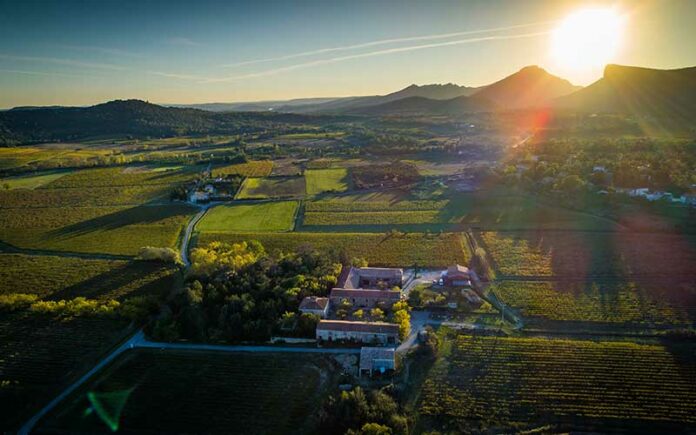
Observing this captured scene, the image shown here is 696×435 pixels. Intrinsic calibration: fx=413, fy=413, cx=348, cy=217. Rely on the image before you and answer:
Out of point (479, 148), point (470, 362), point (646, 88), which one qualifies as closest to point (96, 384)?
point (470, 362)

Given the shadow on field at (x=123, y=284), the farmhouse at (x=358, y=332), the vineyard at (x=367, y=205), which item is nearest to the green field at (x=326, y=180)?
the vineyard at (x=367, y=205)

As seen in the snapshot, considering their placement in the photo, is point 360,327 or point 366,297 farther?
point 366,297

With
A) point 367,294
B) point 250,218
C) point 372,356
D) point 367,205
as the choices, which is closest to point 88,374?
point 372,356

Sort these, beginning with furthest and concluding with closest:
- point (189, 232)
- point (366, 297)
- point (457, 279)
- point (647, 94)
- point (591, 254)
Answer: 1. point (647, 94)
2. point (189, 232)
3. point (591, 254)
4. point (457, 279)
5. point (366, 297)

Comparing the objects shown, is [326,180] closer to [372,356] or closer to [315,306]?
[315,306]

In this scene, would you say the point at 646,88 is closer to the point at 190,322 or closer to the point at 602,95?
the point at 602,95

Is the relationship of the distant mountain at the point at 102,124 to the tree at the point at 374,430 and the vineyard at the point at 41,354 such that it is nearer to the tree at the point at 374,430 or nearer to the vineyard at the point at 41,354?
the vineyard at the point at 41,354
